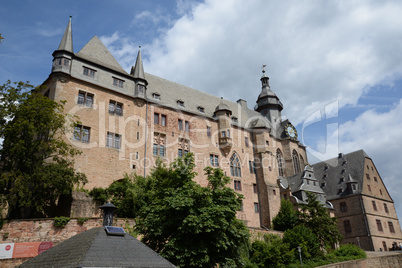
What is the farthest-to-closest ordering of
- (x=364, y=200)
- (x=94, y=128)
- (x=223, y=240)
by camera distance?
1. (x=364, y=200)
2. (x=94, y=128)
3. (x=223, y=240)

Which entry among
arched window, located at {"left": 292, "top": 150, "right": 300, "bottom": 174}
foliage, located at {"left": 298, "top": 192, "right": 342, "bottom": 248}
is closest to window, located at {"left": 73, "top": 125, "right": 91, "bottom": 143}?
foliage, located at {"left": 298, "top": 192, "right": 342, "bottom": 248}

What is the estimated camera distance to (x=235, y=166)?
125 ft

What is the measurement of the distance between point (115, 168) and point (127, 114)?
536 cm

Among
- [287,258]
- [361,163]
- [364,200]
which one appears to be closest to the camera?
[287,258]

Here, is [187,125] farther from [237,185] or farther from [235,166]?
[237,185]

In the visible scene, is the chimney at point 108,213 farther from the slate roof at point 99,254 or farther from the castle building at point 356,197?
the castle building at point 356,197

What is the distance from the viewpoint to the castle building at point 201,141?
27.1 meters

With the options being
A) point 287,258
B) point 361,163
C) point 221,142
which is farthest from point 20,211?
point 361,163

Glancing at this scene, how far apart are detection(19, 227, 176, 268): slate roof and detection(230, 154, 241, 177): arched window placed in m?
28.1

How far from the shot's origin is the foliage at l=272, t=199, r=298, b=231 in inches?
1347

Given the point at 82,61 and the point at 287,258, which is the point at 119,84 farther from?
the point at 287,258

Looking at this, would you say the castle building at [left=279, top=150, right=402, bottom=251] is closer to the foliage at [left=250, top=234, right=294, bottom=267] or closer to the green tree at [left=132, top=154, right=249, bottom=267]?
the foliage at [left=250, top=234, right=294, bottom=267]

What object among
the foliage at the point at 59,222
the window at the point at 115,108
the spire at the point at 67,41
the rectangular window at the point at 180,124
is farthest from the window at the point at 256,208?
the spire at the point at 67,41

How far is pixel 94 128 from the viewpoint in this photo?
89.5ft
